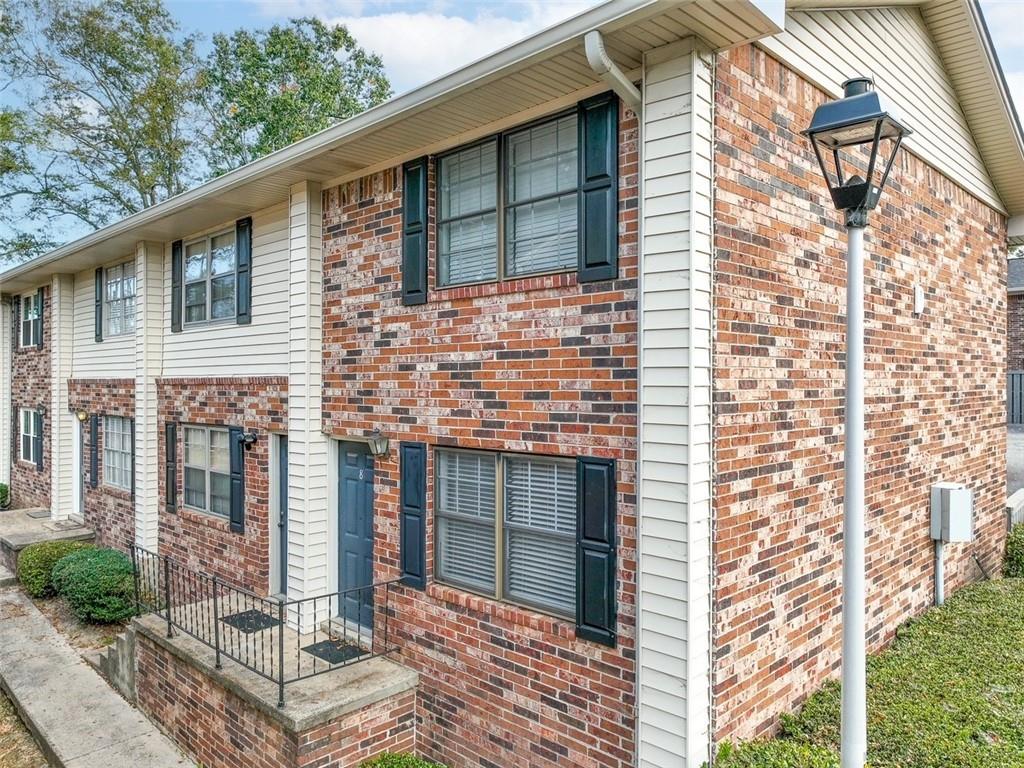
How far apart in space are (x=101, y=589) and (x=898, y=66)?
11465mm

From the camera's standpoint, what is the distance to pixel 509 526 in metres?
5.40

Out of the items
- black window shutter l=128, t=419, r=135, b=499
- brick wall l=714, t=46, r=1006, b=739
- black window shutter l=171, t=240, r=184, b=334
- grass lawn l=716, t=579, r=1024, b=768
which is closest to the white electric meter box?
brick wall l=714, t=46, r=1006, b=739

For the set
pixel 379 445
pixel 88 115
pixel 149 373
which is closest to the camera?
pixel 379 445

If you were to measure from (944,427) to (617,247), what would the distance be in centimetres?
532

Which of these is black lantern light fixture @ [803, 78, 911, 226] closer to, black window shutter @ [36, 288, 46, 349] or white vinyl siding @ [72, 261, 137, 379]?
white vinyl siding @ [72, 261, 137, 379]

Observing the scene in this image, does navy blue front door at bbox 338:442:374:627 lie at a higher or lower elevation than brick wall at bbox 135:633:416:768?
higher

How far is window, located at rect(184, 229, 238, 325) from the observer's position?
29.3ft

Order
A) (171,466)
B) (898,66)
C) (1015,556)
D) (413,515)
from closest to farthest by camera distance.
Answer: (413,515), (898,66), (1015,556), (171,466)

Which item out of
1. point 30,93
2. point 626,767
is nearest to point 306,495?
point 626,767

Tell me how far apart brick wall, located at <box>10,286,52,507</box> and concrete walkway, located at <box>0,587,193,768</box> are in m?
6.24

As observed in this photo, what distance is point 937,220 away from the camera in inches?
285

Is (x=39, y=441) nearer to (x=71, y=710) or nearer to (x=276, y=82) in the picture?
(x=71, y=710)

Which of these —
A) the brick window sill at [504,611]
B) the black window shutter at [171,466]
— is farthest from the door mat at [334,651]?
the black window shutter at [171,466]

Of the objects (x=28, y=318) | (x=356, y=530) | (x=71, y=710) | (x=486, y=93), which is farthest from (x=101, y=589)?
(x=28, y=318)
